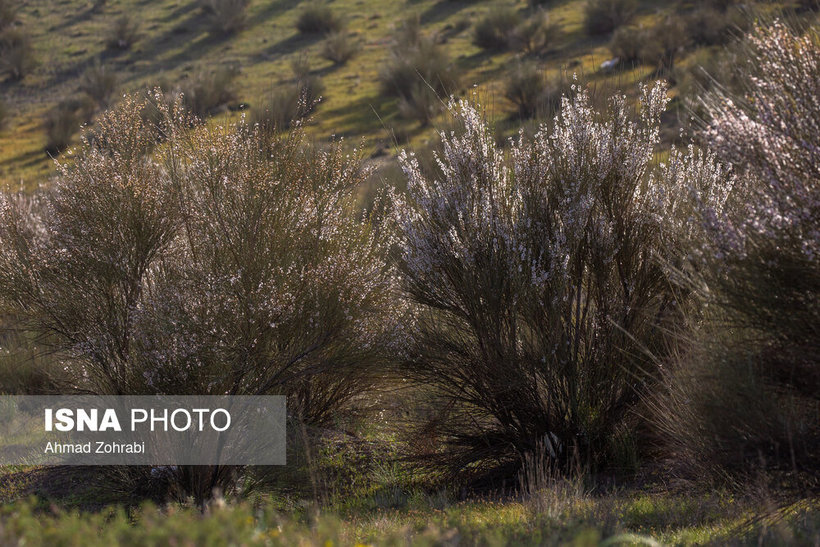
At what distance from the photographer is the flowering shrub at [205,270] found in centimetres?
829

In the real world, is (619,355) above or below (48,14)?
below

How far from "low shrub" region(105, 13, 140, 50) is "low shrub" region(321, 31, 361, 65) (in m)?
10.7

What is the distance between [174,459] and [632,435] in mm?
4716

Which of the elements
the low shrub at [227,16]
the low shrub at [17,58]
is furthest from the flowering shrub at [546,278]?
the low shrub at [227,16]

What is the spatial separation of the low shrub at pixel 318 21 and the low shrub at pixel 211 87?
869 cm

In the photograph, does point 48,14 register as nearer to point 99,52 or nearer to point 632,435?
point 99,52

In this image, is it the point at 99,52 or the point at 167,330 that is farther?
the point at 99,52

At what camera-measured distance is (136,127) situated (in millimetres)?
9875

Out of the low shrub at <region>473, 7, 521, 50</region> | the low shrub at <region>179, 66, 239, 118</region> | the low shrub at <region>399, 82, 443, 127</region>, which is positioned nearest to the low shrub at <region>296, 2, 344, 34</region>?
the low shrub at <region>473, 7, 521, 50</region>

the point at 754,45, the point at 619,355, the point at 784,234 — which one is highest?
the point at 754,45

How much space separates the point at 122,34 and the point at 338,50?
12.1m

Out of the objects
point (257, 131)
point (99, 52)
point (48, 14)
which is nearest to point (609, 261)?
point (257, 131)

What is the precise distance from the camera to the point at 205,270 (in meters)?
8.74

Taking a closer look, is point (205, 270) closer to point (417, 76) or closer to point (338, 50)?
point (417, 76)
